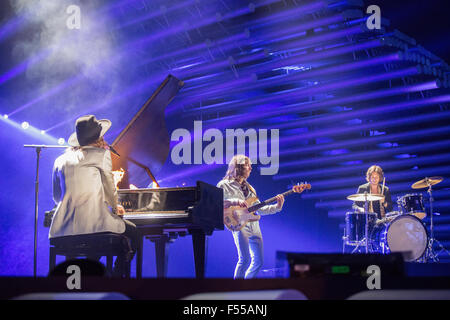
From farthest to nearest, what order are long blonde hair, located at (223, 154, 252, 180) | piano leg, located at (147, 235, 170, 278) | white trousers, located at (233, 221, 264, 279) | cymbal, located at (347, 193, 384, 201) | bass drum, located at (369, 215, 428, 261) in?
cymbal, located at (347, 193, 384, 201) < bass drum, located at (369, 215, 428, 261) < long blonde hair, located at (223, 154, 252, 180) < white trousers, located at (233, 221, 264, 279) < piano leg, located at (147, 235, 170, 278)

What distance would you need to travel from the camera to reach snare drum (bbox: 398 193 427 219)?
21.1 feet

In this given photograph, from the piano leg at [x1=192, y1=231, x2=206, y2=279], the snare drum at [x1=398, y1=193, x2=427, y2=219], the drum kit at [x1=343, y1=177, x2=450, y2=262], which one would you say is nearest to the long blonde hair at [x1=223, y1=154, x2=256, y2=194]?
the piano leg at [x1=192, y1=231, x2=206, y2=279]

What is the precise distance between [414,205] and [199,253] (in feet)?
10.6

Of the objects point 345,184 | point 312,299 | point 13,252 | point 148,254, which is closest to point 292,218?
point 345,184

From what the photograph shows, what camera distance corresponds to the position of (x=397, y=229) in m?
6.36

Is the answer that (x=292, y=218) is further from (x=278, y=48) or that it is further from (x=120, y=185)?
(x=120, y=185)

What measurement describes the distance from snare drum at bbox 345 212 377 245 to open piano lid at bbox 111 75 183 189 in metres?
2.69

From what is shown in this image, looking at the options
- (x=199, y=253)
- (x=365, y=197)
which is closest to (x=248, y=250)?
(x=199, y=253)

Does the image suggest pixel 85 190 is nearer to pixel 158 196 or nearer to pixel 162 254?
pixel 158 196

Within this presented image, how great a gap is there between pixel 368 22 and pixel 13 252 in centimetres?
545

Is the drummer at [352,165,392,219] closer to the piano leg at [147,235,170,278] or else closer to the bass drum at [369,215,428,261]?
the bass drum at [369,215,428,261]

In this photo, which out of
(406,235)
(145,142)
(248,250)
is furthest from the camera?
(406,235)

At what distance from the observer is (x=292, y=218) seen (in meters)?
8.41

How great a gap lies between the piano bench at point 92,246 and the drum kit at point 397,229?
3285 millimetres
